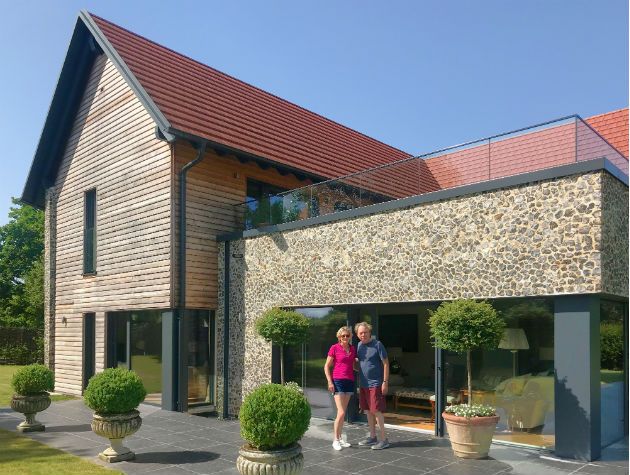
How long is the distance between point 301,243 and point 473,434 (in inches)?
212

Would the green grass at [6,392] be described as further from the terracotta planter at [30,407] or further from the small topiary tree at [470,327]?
the small topiary tree at [470,327]

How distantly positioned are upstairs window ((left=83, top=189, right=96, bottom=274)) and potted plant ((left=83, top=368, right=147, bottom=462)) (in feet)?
26.3

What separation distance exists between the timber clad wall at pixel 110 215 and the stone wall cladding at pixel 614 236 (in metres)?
8.91

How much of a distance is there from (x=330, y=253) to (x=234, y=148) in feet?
12.5

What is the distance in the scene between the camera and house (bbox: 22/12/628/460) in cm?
850

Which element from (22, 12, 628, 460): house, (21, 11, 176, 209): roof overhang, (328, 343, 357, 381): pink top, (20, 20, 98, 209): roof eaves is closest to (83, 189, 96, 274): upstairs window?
(22, 12, 628, 460): house

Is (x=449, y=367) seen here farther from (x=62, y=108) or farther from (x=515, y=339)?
(x=62, y=108)

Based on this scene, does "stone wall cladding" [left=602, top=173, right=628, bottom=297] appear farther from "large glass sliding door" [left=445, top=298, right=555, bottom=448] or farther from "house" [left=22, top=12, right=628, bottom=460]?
"large glass sliding door" [left=445, top=298, right=555, bottom=448]

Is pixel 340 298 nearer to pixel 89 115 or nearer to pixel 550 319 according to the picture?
pixel 550 319

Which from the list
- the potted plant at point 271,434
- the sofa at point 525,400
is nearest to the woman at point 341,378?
the sofa at point 525,400

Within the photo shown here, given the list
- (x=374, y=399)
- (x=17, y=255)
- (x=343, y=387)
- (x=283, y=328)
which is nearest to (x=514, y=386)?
(x=374, y=399)

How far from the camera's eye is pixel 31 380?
35.7 feet

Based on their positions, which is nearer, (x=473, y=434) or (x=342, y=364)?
(x=473, y=434)

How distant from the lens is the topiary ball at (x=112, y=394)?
8.53 meters
